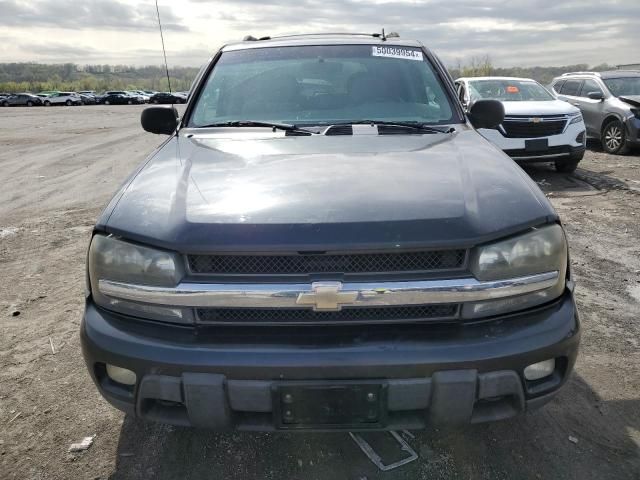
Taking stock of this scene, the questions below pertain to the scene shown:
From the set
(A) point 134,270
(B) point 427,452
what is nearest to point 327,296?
(A) point 134,270

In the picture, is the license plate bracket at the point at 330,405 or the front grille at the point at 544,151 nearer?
the license plate bracket at the point at 330,405

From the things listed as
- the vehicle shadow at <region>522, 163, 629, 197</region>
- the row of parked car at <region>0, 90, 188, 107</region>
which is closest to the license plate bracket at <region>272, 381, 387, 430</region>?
the vehicle shadow at <region>522, 163, 629, 197</region>

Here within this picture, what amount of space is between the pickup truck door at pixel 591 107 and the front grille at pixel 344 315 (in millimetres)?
10980

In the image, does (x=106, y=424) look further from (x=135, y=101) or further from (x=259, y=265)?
(x=135, y=101)

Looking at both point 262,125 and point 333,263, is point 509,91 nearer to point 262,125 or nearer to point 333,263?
point 262,125

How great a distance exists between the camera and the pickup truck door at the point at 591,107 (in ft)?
37.0

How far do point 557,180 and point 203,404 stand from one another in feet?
26.1

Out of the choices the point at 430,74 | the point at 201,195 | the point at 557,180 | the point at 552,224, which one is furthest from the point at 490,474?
the point at 557,180

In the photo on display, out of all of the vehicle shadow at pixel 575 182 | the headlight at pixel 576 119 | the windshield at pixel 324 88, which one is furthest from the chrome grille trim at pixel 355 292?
the headlight at pixel 576 119

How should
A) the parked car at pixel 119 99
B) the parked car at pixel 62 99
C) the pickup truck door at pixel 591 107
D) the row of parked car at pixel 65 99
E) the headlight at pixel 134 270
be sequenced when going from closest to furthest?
the headlight at pixel 134 270
the pickup truck door at pixel 591 107
the row of parked car at pixel 65 99
the parked car at pixel 62 99
the parked car at pixel 119 99

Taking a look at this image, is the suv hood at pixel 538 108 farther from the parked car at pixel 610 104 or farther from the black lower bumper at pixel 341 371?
the black lower bumper at pixel 341 371

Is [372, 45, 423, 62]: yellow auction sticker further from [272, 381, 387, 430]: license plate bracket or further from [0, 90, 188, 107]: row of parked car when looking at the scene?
[0, 90, 188, 107]: row of parked car

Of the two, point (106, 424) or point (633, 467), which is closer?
point (633, 467)

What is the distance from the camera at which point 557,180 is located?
28.1 ft
